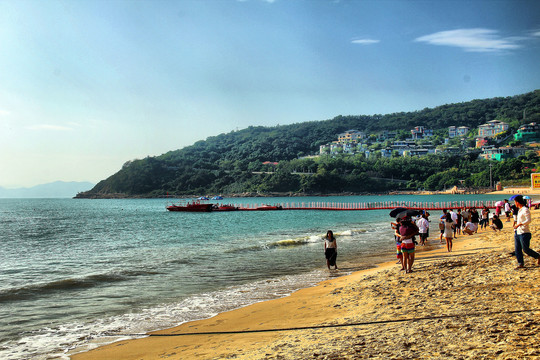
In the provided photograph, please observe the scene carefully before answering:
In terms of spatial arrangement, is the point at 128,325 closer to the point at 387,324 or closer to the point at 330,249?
the point at 387,324

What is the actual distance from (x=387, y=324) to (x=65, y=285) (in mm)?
12186

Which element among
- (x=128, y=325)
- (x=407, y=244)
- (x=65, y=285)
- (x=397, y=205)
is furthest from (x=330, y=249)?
(x=397, y=205)

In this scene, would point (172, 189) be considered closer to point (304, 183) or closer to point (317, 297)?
point (304, 183)

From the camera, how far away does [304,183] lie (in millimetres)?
171875

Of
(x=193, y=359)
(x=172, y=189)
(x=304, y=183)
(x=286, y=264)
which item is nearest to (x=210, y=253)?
(x=286, y=264)

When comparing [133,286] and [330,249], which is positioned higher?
[330,249]

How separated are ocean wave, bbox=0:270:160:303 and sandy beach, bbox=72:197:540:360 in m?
7.07

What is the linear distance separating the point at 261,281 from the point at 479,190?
145175 millimetres

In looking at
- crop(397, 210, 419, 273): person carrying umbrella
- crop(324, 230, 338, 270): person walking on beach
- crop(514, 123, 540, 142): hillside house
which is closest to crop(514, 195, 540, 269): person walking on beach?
crop(397, 210, 419, 273): person carrying umbrella

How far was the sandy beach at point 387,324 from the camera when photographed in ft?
16.8

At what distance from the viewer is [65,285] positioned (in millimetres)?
14336

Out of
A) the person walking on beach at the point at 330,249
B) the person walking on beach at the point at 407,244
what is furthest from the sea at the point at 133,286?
the person walking on beach at the point at 407,244

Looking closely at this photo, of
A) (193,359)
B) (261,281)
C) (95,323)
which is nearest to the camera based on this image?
(193,359)

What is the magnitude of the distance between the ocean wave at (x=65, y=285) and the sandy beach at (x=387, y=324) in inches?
278
